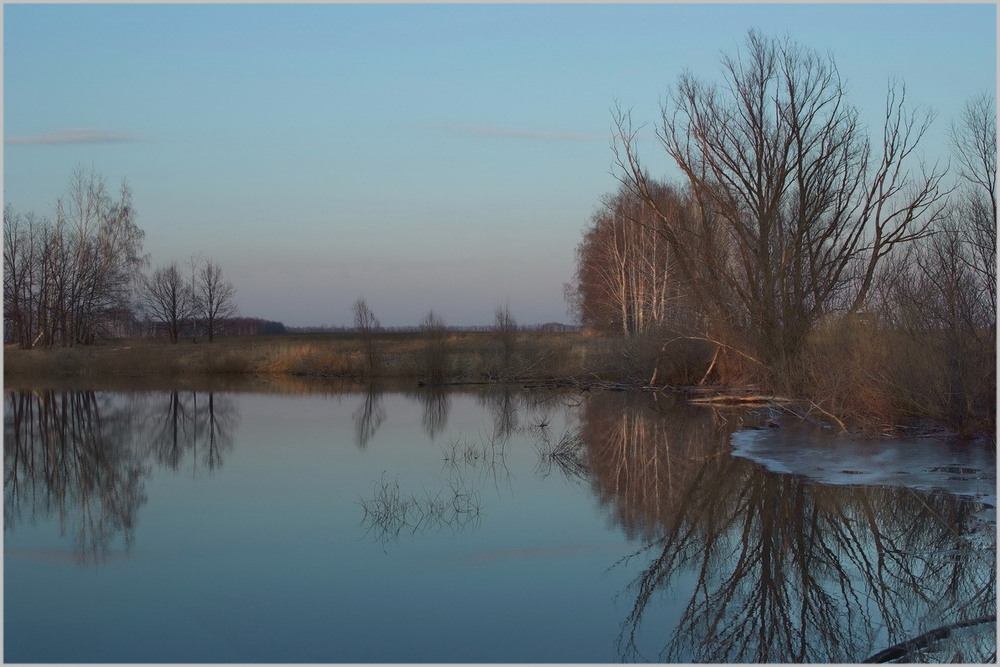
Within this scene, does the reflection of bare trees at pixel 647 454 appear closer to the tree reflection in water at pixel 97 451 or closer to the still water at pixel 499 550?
the still water at pixel 499 550

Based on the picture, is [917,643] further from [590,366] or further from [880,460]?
[590,366]

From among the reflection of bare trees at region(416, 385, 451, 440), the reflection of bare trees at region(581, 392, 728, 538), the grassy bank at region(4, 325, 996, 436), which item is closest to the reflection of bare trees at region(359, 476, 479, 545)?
the reflection of bare trees at region(581, 392, 728, 538)

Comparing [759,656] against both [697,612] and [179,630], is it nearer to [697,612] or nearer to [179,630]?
[697,612]

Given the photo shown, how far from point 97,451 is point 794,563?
12700mm

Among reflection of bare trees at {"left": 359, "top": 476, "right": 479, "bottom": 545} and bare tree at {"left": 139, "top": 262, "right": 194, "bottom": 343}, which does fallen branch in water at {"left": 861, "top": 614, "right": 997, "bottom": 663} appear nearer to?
reflection of bare trees at {"left": 359, "top": 476, "right": 479, "bottom": 545}

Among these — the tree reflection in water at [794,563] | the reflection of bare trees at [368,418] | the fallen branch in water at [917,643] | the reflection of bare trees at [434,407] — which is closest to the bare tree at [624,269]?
the reflection of bare trees at [434,407]

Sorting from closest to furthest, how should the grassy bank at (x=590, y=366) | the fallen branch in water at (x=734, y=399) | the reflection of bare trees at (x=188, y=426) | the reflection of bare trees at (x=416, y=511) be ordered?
the reflection of bare trees at (x=416, y=511)
the grassy bank at (x=590, y=366)
the reflection of bare trees at (x=188, y=426)
the fallen branch in water at (x=734, y=399)

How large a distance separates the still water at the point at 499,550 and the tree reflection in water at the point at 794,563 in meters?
0.03

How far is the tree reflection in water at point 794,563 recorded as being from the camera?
656 cm

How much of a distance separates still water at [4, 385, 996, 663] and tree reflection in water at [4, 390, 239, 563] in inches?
3.6

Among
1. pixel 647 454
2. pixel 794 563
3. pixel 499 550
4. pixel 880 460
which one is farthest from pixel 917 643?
pixel 647 454

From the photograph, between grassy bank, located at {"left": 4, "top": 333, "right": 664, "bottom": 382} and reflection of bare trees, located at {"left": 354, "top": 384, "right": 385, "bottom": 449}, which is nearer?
reflection of bare trees, located at {"left": 354, "top": 384, "right": 385, "bottom": 449}

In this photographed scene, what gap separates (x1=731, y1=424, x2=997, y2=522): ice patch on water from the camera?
1146 centimetres

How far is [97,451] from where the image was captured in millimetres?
16703
